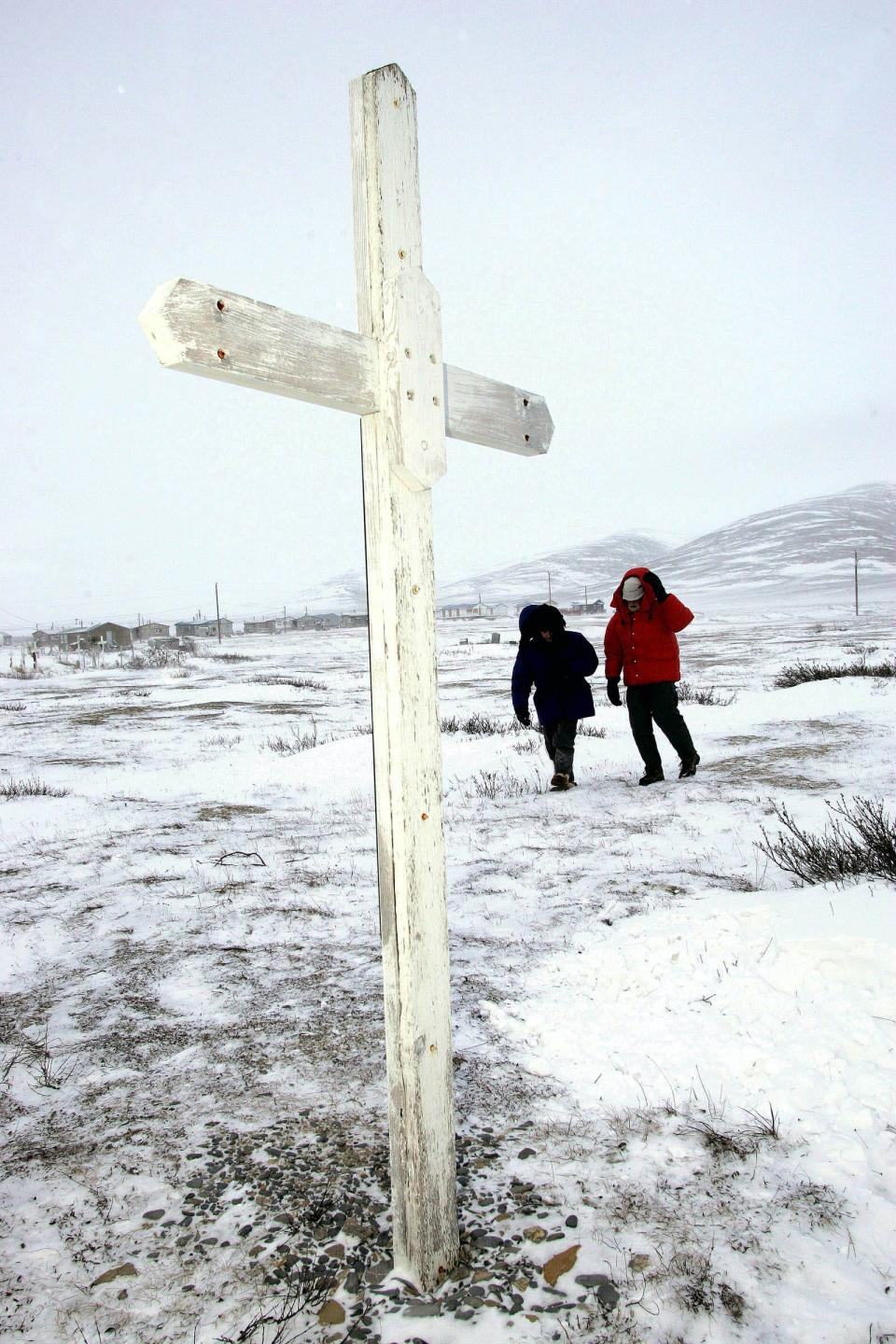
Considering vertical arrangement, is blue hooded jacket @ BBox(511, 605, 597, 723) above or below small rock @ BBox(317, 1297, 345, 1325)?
above

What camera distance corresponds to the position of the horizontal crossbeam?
4.96 ft

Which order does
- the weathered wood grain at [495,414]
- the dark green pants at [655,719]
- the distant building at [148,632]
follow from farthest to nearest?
1. the distant building at [148,632]
2. the dark green pants at [655,719]
3. the weathered wood grain at [495,414]

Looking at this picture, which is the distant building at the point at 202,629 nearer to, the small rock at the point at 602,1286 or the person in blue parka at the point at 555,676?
the person in blue parka at the point at 555,676

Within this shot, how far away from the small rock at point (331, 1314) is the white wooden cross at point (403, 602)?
165 millimetres

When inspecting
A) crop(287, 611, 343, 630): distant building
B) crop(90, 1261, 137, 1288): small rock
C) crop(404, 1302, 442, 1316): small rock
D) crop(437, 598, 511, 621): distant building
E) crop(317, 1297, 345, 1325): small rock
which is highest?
crop(437, 598, 511, 621): distant building

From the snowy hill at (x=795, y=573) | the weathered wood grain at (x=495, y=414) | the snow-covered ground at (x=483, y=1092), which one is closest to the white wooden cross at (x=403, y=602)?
the weathered wood grain at (x=495, y=414)

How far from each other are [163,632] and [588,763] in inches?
2360

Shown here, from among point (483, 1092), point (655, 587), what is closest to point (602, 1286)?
point (483, 1092)

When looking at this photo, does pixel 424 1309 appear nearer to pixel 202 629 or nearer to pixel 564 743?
pixel 564 743

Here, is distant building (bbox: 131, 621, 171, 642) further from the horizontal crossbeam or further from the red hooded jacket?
the horizontal crossbeam

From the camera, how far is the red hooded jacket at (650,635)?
269 inches

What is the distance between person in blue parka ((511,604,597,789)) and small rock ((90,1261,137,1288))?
17.7 feet

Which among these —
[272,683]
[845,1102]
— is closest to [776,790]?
[845,1102]

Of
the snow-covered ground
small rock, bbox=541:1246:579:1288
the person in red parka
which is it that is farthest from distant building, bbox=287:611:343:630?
small rock, bbox=541:1246:579:1288
